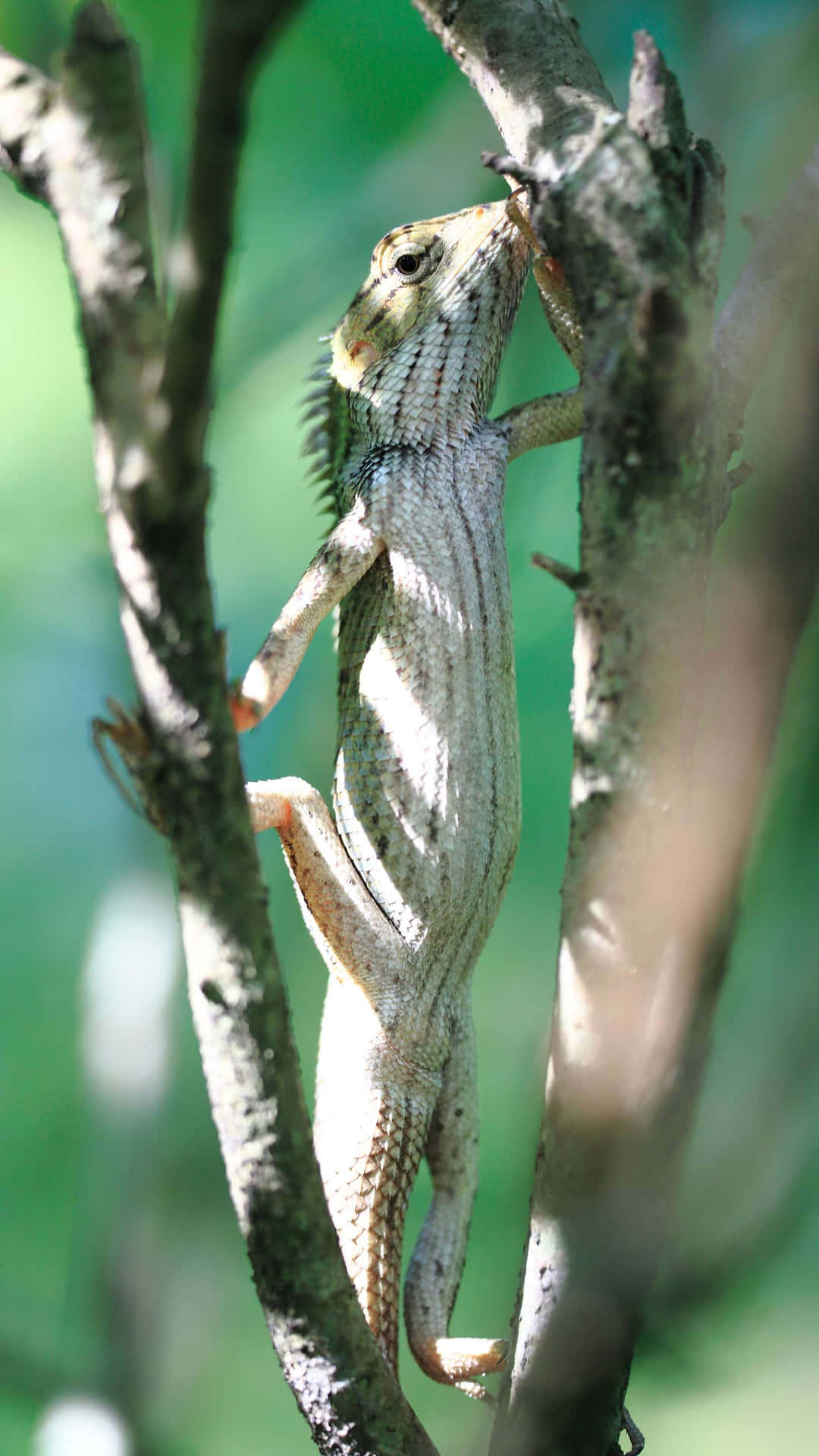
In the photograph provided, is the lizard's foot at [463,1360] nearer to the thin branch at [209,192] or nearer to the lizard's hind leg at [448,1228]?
the lizard's hind leg at [448,1228]

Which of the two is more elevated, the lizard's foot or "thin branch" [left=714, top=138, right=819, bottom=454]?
"thin branch" [left=714, top=138, right=819, bottom=454]

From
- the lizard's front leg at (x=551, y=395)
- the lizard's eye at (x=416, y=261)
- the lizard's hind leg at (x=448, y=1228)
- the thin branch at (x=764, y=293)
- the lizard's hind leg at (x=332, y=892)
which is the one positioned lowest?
the lizard's hind leg at (x=448, y=1228)

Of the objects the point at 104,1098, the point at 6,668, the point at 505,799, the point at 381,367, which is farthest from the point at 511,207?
the point at 6,668

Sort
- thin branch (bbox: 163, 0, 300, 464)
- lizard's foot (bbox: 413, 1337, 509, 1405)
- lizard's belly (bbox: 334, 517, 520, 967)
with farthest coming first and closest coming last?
lizard's belly (bbox: 334, 517, 520, 967)
lizard's foot (bbox: 413, 1337, 509, 1405)
thin branch (bbox: 163, 0, 300, 464)

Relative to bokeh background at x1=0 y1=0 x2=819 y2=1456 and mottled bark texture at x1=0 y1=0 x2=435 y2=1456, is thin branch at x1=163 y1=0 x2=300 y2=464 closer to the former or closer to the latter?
mottled bark texture at x1=0 y1=0 x2=435 y2=1456

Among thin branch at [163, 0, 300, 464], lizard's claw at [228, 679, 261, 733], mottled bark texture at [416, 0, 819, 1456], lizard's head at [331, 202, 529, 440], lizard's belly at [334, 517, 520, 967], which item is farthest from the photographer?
lizard's head at [331, 202, 529, 440]

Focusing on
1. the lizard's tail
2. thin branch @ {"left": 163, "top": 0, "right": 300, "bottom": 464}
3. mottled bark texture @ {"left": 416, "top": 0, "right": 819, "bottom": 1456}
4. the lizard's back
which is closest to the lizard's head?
the lizard's back

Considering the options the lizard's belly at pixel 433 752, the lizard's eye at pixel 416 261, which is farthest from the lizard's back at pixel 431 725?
the lizard's eye at pixel 416 261
